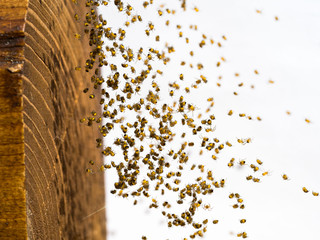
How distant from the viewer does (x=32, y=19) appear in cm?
93

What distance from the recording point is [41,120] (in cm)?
97

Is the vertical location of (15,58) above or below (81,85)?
below

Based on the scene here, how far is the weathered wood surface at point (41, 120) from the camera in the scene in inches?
34.8

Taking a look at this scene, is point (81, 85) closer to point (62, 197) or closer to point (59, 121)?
point (59, 121)

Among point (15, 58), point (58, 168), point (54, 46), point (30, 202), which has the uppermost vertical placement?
point (54, 46)

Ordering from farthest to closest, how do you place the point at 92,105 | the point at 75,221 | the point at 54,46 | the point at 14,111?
1. the point at 92,105
2. the point at 75,221
3. the point at 54,46
4. the point at 14,111

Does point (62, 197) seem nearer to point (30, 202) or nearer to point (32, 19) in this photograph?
point (30, 202)

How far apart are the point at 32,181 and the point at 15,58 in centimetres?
23

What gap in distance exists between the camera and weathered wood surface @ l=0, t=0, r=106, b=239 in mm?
884

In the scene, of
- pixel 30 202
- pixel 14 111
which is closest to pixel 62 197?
pixel 30 202

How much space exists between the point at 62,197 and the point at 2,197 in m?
0.23

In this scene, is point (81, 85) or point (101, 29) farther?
point (81, 85)

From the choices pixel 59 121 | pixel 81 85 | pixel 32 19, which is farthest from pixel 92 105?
pixel 32 19

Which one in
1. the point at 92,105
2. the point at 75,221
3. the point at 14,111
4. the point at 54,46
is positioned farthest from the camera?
the point at 92,105
